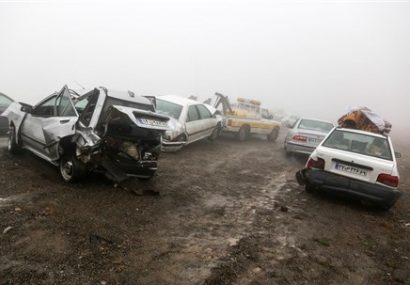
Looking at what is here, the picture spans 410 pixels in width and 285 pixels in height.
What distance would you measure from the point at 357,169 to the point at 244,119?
8.24 metres

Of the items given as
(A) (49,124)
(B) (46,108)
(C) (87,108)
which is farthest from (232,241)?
(B) (46,108)

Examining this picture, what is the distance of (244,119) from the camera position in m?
14.1

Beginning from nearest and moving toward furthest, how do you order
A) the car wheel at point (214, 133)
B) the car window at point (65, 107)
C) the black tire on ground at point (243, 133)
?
the car window at point (65, 107), the car wheel at point (214, 133), the black tire on ground at point (243, 133)

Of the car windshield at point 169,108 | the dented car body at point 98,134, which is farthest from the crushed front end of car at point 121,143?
the car windshield at point 169,108

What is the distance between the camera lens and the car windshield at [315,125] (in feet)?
37.5

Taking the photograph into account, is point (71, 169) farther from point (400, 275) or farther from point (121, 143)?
point (400, 275)

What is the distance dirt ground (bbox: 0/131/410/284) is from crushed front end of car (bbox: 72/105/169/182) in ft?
1.24

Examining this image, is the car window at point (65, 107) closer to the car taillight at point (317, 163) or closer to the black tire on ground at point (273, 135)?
the car taillight at point (317, 163)

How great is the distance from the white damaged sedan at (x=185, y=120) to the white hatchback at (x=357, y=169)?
4.02 meters

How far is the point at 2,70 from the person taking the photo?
6225cm

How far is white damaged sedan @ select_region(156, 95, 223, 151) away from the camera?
954 cm

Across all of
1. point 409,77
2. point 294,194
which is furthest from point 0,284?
point 409,77

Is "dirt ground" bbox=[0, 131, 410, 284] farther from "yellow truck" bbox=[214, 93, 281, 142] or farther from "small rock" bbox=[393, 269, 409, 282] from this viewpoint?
"yellow truck" bbox=[214, 93, 281, 142]

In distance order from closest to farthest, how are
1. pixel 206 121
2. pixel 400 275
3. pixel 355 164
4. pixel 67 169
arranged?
pixel 400 275, pixel 67 169, pixel 355 164, pixel 206 121
